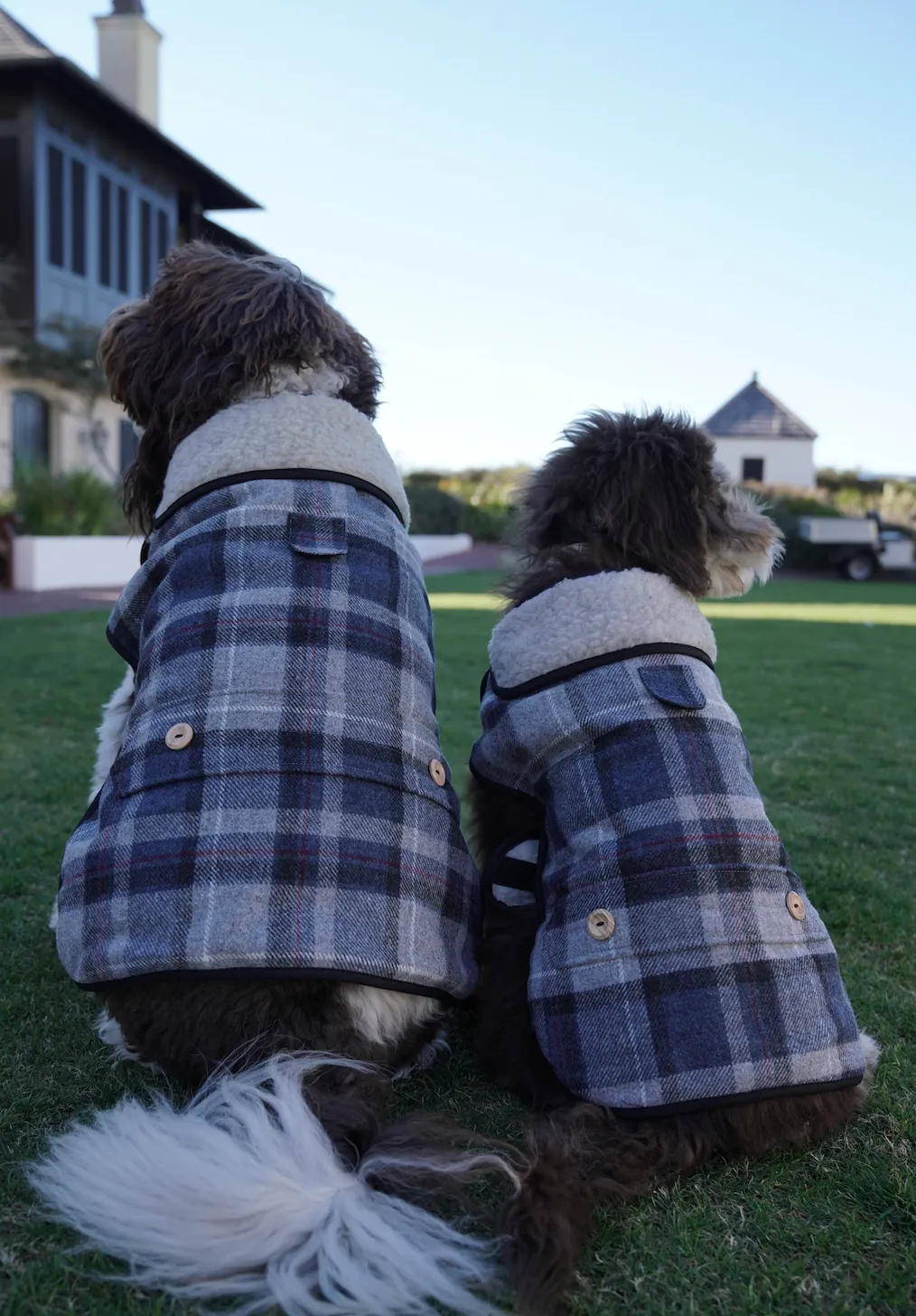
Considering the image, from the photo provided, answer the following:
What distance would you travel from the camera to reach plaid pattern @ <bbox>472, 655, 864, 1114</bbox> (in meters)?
1.86

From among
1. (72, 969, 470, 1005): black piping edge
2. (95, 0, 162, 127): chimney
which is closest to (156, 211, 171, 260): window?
(95, 0, 162, 127): chimney

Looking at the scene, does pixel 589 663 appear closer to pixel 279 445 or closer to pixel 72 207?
pixel 279 445

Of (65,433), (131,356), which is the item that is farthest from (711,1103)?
(65,433)

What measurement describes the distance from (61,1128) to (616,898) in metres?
1.08

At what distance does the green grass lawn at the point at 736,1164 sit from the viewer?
5.27ft

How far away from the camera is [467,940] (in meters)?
2.19

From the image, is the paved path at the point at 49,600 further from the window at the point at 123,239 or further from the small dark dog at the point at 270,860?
the window at the point at 123,239

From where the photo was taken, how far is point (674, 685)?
2113mm

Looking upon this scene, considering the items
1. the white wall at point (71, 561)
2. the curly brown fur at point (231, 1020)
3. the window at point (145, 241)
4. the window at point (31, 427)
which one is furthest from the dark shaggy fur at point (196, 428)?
the window at point (145, 241)

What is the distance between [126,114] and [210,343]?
20.1m

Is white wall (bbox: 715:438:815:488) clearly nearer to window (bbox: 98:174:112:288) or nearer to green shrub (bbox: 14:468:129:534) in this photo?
window (bbox: 98:174:112:288)

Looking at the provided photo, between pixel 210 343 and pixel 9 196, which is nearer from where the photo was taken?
pixel 210 343

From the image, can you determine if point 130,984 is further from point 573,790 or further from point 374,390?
point 374,390

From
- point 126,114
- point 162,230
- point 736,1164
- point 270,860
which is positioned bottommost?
point 736,1164
